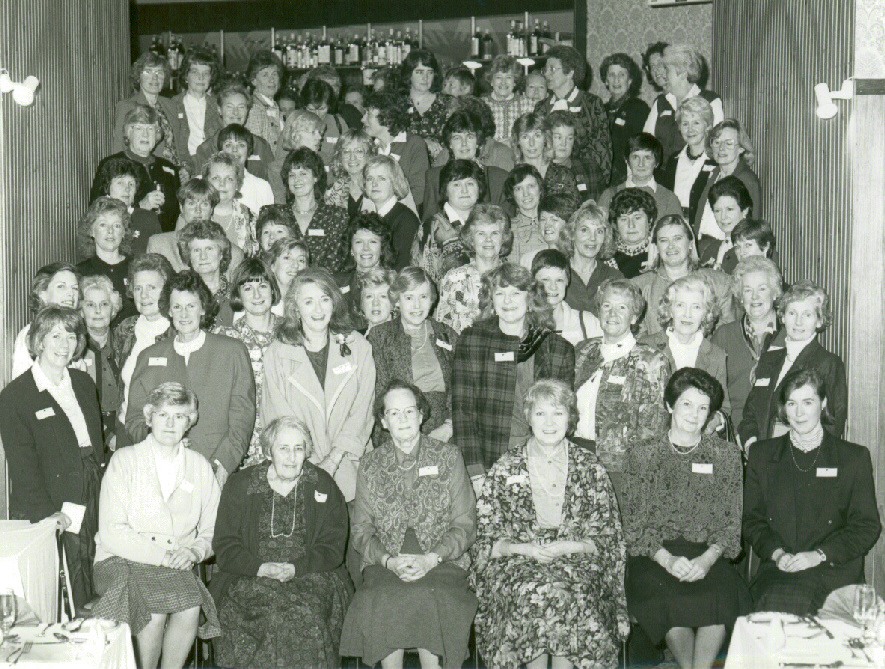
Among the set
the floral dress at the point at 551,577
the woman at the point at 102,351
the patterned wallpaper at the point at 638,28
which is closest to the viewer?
the floral dress at the point at 551,577

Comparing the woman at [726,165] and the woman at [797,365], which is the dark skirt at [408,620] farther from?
the woman at [726,165]

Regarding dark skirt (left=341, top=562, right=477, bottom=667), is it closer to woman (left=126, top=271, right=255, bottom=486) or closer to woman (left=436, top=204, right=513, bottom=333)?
woman (left=126, top=271, right=255, bottom=486)

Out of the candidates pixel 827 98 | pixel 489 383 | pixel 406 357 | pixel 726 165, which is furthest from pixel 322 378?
pixel 726 165

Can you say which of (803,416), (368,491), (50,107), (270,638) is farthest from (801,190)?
(50,107)

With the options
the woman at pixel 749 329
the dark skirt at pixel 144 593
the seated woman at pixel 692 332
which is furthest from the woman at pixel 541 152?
the dark skirt at pixel 144 593

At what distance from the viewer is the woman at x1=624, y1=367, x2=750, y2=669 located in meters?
4.86

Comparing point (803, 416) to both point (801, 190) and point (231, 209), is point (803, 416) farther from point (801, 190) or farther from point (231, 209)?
point (231, 209)

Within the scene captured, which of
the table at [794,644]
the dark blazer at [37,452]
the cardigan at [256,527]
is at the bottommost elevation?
the table at [794,644]

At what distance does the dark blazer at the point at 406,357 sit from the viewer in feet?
18.2

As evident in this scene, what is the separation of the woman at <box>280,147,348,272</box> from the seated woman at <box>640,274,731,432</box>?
6.66 ft

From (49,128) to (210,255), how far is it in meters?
1.53

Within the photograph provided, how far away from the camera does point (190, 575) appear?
16.2 feet

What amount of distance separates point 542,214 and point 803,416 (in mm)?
2239

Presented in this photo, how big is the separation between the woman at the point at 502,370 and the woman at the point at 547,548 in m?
0.32
